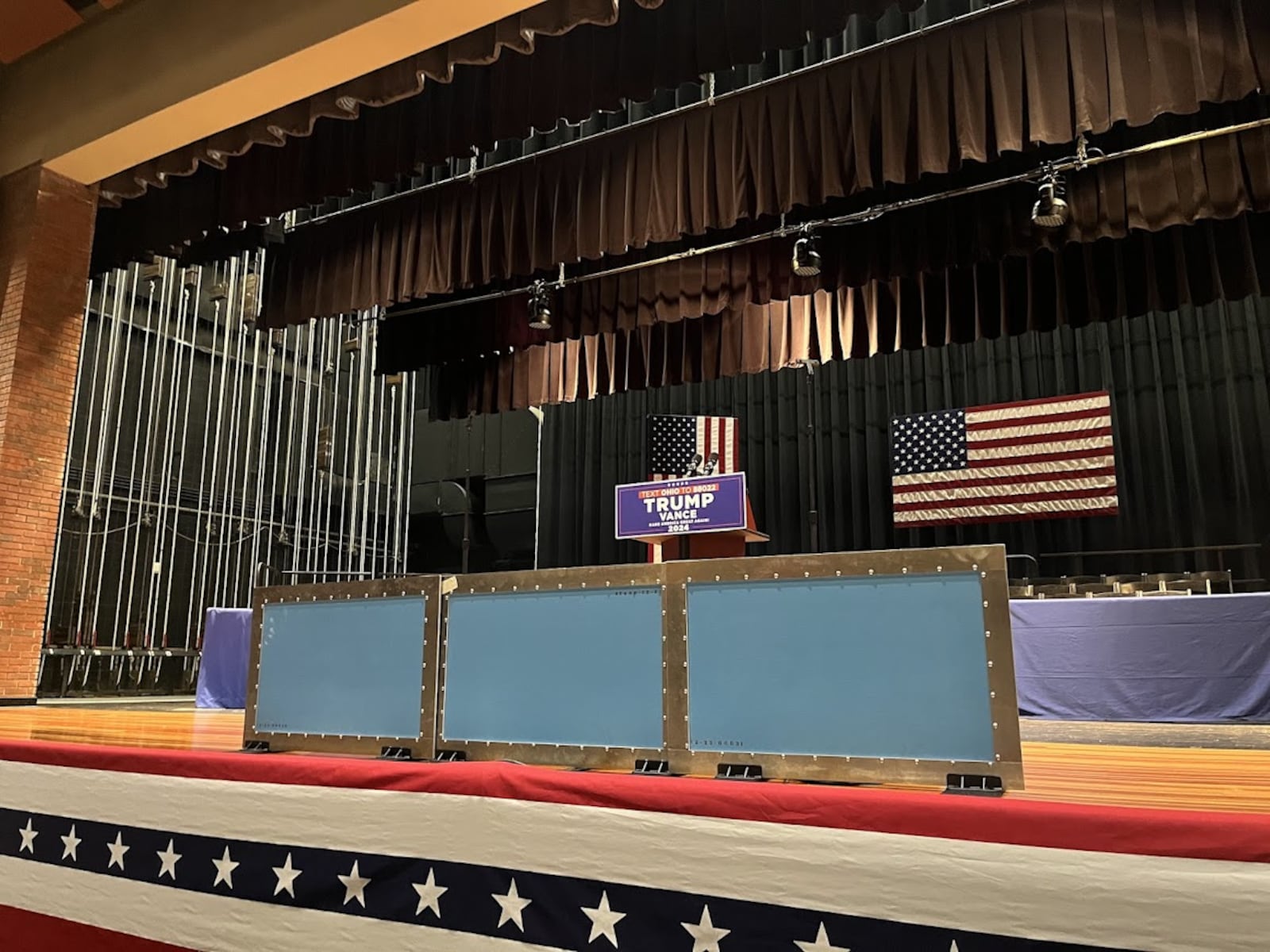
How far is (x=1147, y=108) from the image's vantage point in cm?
435

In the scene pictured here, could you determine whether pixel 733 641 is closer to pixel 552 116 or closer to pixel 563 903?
pixel 563 903

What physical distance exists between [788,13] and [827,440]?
7.17 metres

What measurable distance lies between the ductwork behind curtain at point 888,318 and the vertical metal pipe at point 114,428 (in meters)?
3.06

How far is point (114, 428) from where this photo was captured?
9188 mm

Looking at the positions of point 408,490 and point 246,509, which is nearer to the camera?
point 246,509

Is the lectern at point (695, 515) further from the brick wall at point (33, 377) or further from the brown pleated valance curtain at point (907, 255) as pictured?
the brick wall at point (33, 377)

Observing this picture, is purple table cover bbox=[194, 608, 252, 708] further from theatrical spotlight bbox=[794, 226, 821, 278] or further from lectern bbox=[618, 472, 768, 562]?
theatrical spotlight bbox=[794, 226, 821, 278]

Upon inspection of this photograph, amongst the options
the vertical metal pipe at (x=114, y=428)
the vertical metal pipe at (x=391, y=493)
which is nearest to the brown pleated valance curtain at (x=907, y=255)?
the vertical metal pipe at (x=114, y=428)

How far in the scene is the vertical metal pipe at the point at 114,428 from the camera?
8844 millimetres

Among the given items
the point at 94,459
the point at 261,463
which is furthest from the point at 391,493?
the point at 94,459

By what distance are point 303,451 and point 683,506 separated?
21.1 ft

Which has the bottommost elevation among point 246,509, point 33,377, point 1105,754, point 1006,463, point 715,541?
point 1105,754

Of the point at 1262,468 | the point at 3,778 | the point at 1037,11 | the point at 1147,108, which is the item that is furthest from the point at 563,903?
the point at 1262,468

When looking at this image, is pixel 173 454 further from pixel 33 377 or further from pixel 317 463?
pixel 33 377
